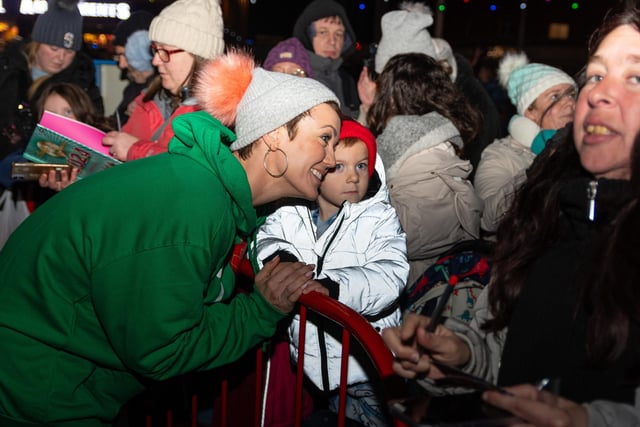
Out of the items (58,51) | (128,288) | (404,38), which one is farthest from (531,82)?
(58,51)

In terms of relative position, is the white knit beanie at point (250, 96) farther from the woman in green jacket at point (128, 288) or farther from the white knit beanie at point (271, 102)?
the woman in green jacket at point (128, 288)

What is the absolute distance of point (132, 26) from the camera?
7.36 meters

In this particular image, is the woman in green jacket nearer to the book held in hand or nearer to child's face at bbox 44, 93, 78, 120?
the book held in hand

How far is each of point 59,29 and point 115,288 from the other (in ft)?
16.2

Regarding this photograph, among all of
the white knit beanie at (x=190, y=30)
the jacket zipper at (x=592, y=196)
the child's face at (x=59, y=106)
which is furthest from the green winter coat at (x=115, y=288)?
the child's face at (x=59, y=106)

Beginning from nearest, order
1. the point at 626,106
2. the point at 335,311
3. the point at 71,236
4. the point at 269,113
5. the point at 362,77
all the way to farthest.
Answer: the point at 626,106 → the point at 71,236 → the point at 335,311 → the point at 269,113 → the point at 362,77

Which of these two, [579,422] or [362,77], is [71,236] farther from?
[362,77]

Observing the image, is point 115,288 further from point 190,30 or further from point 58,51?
point 58,51

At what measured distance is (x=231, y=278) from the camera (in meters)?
2.91

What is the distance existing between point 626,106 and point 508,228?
620 millimetres

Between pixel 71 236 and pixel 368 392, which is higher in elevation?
pixel 71 236

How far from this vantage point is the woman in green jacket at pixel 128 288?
88.3 inches

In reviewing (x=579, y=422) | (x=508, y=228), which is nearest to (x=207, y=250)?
(x=508, y=228)

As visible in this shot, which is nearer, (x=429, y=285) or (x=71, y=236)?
(x=71, y=236)
